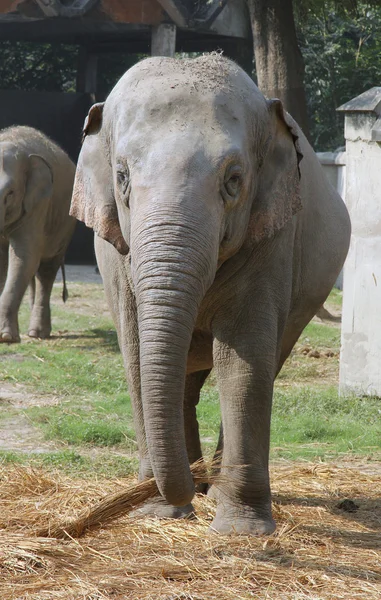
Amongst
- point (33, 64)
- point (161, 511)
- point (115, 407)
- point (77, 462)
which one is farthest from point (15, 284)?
point (33, 64)

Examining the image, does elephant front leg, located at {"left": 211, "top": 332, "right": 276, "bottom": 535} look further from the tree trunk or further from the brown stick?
the tree trunk

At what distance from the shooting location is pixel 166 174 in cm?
388

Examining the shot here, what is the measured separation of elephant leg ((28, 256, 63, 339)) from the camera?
11.6 m

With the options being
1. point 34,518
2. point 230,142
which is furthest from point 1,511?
point 230,142

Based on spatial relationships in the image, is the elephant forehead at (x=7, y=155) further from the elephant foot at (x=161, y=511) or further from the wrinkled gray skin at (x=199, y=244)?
the elephant foot at (x=161, y=511)

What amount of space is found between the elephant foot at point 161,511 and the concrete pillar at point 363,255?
3.85m

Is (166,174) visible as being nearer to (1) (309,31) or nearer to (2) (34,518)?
(2) (34,518)

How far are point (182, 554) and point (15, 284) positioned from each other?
688 cm

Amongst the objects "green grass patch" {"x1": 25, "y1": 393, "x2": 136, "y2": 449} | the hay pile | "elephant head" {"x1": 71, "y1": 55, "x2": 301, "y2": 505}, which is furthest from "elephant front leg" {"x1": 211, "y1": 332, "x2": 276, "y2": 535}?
"green grass patch" {"x1": 25, "y1": 393, "x2": 136, "y2": 449}

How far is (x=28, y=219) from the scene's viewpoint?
11.4 metres

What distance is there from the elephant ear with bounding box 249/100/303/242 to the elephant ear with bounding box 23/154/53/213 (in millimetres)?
7093

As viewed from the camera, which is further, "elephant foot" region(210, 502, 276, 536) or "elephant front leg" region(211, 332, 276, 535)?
"elephant foot" region(210, 502, 276, 536)

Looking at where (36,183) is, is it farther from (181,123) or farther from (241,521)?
(181,123)

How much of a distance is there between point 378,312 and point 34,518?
4330 millimetres
